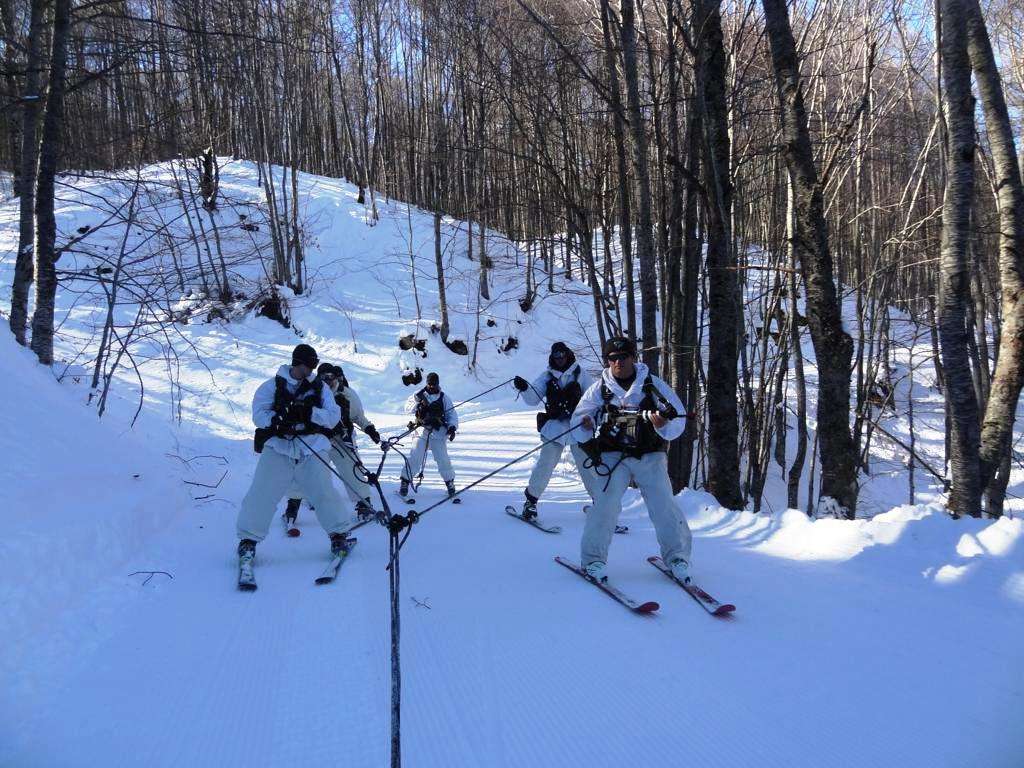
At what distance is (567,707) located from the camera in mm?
3512

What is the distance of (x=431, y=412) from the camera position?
10422 millimetres

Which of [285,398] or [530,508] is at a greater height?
[285,398]

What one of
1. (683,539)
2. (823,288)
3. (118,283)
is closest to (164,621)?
(683,539)

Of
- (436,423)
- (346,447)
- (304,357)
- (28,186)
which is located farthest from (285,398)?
(28,186)

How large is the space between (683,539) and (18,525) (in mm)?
4979

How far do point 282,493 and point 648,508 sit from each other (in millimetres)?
3358

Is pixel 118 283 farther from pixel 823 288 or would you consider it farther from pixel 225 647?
pixel 823 288

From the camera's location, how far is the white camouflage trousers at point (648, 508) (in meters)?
5.45

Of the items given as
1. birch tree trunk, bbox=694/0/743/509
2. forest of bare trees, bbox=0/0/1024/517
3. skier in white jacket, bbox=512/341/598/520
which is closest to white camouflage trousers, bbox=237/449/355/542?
skier in white jacket, bbox=512/341/598/520

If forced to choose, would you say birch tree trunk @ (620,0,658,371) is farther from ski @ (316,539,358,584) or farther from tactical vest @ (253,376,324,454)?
ski @ (316,539,358,584)

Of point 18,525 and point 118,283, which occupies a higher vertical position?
point 118,283

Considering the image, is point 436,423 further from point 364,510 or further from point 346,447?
point 346,447

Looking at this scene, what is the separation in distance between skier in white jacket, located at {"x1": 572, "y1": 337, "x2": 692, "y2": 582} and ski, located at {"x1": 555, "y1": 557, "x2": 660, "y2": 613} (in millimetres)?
84

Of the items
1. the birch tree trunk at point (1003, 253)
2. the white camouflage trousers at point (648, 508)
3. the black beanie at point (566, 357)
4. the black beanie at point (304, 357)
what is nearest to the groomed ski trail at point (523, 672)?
the white camouflage trousers at point (648, 508)
